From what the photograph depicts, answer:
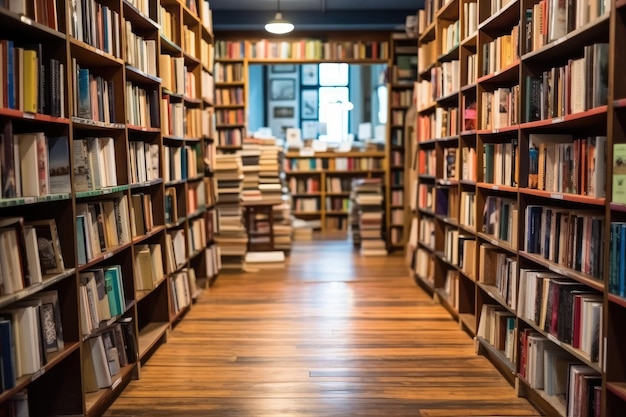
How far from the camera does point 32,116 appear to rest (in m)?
2.44

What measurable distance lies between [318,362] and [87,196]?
184 cm

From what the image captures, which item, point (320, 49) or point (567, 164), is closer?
point (567, 164)

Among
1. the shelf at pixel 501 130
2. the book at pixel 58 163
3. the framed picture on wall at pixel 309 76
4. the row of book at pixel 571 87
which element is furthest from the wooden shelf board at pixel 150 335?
the framed picture on wall at pixel 309 76

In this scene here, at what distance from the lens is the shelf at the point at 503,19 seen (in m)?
3.59

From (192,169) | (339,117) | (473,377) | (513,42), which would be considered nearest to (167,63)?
(192,169)

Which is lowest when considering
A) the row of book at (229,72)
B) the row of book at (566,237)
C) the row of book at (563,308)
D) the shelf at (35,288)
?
the row of book at (563,308)

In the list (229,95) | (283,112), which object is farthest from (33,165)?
(283,112)

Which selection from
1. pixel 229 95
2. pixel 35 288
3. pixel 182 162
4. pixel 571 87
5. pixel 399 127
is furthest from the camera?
pixel 229 95

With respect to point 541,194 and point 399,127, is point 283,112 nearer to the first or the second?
point 399,127

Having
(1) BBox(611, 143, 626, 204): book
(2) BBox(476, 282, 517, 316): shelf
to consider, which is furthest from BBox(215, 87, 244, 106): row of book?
(1) BBox(611, 143, 626, 204): book

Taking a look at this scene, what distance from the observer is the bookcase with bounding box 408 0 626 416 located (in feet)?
8.11

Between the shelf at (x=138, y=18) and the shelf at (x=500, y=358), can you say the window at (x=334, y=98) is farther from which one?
the shelf at (x=500, y=358)

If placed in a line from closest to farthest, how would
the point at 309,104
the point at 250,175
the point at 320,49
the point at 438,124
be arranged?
1. the point at 438,124
2. the point at 250,175
3. the point at 320,49
4. the point at 309,104

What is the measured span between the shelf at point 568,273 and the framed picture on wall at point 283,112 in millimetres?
11402
